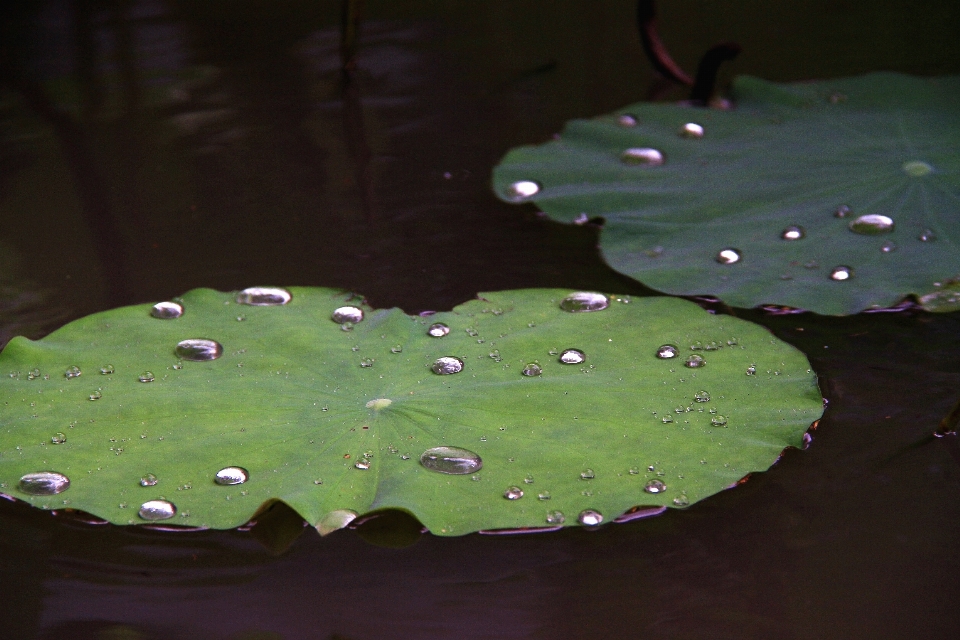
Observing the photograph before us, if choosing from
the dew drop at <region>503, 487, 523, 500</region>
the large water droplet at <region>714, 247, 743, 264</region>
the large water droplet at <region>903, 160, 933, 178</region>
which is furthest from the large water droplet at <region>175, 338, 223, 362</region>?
the large water droplet at <region>903, 160, 933, 178</region>

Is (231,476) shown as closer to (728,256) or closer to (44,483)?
(44,483)

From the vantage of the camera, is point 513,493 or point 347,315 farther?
point 347,315

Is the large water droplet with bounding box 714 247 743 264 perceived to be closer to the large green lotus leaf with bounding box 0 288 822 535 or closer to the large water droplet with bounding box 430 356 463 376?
the large green lotus leaf with bounding box 0 288 822 535

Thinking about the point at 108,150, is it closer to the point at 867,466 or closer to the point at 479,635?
the point at 479,635

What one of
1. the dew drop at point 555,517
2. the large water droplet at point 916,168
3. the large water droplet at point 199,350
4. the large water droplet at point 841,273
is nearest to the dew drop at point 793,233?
the large water droplet at point 841,273

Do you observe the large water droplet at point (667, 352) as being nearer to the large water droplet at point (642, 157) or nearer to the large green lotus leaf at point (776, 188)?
the large green lotus leaf at point (776, 188)

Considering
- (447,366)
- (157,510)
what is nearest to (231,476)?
(157,510)

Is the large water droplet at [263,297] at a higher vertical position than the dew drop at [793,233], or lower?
lower
